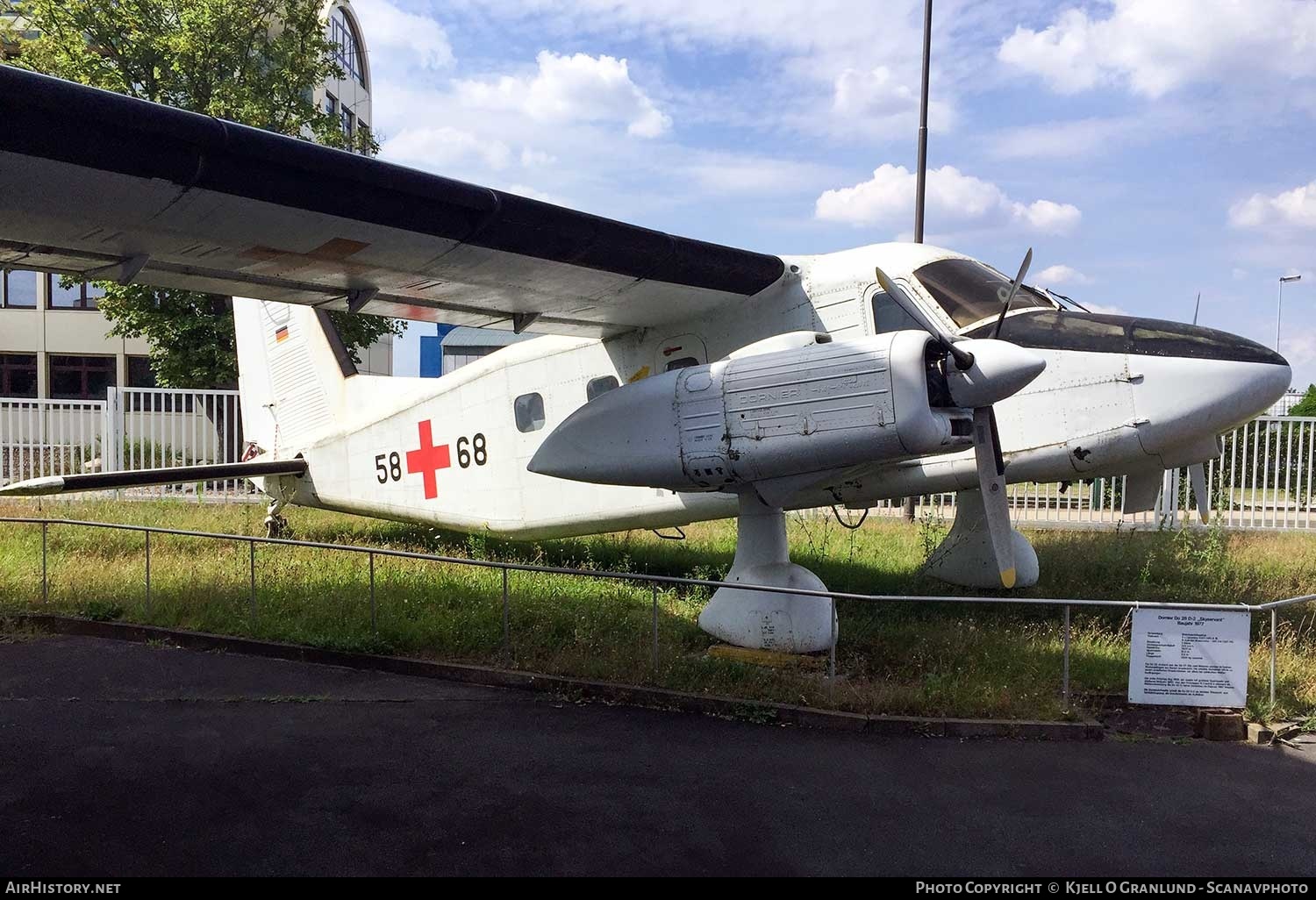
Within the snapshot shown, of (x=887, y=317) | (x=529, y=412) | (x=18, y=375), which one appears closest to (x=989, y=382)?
(x=887, y=317)

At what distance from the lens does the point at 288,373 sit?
46.4 feet

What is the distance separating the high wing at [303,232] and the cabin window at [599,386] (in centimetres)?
68

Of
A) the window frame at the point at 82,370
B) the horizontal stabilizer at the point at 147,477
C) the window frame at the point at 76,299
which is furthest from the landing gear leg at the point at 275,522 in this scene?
the window frame at the point at 76,299

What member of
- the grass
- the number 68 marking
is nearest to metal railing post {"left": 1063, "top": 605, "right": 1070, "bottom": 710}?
the grass

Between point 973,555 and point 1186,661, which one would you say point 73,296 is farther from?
point 1186,661

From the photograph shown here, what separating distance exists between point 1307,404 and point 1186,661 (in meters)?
34.7

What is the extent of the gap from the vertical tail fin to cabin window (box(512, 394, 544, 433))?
3.91 metres

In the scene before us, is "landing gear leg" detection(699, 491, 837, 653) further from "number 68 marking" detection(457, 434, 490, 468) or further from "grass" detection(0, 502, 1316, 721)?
"number 68 marking" detection(457, 434, 490, 468)

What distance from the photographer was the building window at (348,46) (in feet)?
145

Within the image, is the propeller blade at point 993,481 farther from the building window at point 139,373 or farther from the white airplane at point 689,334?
the building window at point 139,373

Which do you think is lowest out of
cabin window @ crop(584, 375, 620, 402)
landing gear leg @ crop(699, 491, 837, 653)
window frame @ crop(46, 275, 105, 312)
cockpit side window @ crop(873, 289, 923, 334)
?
landing gear leg @ crop(699, 491, 837, 653)

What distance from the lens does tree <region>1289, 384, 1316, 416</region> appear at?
33031 mm

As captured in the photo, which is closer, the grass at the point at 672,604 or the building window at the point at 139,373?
the grass at the point at 672,604

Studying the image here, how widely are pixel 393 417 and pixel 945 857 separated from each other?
379 inches
